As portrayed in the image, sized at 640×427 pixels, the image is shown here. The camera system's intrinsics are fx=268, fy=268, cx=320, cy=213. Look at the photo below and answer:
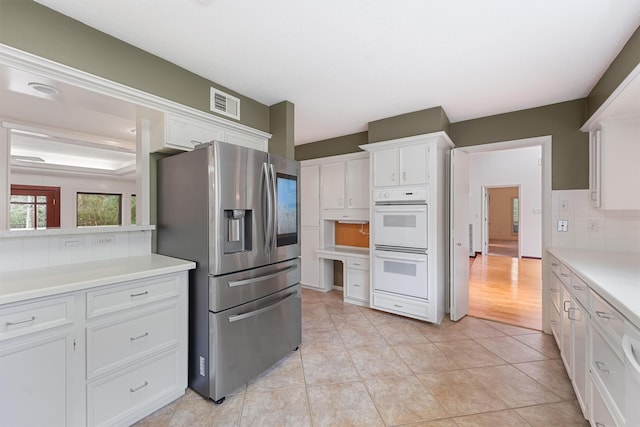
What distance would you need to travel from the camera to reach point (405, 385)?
2.01m

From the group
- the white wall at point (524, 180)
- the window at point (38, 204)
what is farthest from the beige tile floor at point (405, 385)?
the white wall at point (524, 180)

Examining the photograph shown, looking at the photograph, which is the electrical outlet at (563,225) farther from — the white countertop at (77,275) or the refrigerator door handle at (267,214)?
the white countertop at (77,275)

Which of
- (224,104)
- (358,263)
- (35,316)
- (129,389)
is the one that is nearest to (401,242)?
(358,263)

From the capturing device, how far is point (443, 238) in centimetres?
328

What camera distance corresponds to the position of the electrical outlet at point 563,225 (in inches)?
111

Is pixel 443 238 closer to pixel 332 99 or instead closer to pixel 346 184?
pixel 346 184

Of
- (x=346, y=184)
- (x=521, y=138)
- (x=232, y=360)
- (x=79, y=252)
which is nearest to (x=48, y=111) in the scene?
(x=79, y=252)

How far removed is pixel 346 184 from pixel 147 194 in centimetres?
259

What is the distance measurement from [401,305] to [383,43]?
2.72m

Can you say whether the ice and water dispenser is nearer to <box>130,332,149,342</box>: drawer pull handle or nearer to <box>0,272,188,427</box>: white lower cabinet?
<box>0,272,188,427</box>: white lower cabinet

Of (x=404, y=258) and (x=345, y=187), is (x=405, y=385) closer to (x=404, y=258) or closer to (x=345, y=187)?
(x=404, y=258)

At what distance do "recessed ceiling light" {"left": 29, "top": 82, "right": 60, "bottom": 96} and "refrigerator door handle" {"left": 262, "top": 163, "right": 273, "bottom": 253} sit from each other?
1392 millimetres

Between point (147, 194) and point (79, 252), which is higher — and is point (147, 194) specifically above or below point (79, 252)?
above

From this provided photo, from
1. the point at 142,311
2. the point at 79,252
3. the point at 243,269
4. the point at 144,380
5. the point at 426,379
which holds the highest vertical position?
the point at 79,252
